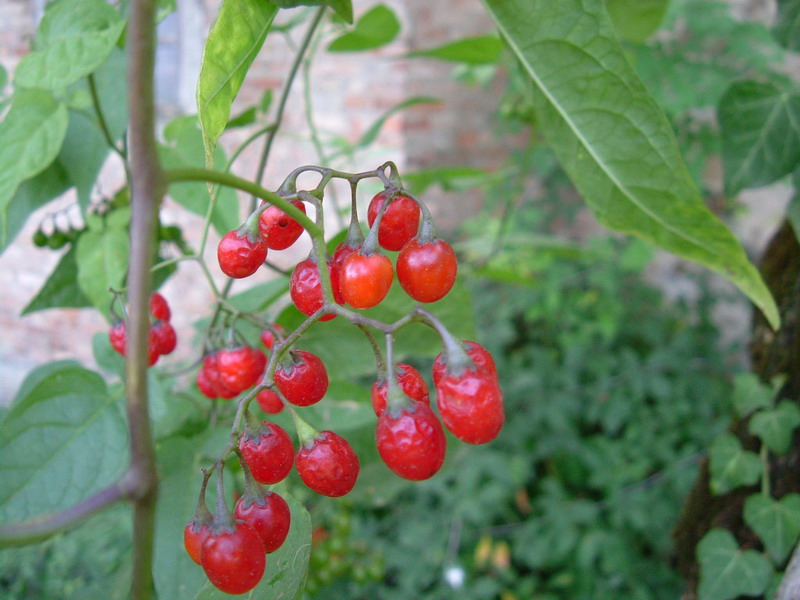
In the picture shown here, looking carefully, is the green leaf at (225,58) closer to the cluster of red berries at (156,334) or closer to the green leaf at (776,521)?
the cluster of red berries at (156,334)

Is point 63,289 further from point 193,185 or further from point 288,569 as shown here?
point 288,569

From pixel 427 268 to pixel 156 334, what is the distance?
1.18ft

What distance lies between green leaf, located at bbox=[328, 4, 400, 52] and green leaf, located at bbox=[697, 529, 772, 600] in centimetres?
86

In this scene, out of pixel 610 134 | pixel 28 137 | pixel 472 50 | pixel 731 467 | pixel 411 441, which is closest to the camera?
pixel 411 441

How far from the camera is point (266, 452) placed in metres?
0.40

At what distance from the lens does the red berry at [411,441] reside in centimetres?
34

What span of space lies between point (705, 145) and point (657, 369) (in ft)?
2.62

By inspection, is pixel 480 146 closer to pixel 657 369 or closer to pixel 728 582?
pixel 657 369

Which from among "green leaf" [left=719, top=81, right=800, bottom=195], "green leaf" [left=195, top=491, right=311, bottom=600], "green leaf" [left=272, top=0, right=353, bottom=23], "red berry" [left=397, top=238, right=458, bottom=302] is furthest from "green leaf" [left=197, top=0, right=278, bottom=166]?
"green leaf" [left=719, top=81, right=800, bottom=195]

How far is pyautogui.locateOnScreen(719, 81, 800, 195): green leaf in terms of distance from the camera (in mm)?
723

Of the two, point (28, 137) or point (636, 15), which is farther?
point (636, 15)

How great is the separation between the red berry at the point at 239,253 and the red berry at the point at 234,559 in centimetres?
16

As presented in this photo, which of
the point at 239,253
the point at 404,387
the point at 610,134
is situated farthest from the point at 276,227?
the point at 610,134

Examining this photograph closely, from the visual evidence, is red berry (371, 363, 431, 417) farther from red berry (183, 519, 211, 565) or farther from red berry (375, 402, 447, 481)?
red berry (183, 519, 211, 565)
